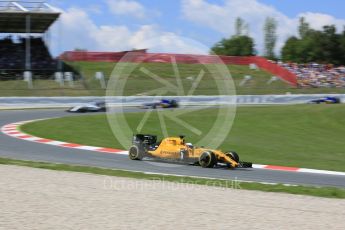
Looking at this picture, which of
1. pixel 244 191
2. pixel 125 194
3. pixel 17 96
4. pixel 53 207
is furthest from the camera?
pixel 17 96

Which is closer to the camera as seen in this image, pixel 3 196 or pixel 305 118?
pixel 3 196

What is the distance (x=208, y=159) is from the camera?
432 inches

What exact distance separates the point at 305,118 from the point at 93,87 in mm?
15879

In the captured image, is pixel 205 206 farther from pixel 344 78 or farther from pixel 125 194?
pixel 344 78

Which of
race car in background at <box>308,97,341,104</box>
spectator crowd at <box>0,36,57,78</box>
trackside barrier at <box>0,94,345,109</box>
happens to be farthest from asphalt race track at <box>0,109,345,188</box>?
race car in background at <box>308,97,341,104</box>

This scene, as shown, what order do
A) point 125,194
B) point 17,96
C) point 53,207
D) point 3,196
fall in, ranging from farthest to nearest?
point 17,96 → point 125,194 → point 3,196 → point 53,207

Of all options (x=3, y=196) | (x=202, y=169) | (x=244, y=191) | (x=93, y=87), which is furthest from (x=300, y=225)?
(x=93, y=87)

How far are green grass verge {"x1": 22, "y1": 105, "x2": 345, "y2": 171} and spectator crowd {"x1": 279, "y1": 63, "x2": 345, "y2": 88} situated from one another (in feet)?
53.7

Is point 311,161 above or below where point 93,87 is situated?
below

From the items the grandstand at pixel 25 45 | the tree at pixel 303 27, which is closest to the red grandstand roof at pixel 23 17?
the grandstand at pixel 25 45

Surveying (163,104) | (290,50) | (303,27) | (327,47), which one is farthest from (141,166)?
(303,27)

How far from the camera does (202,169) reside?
10.8 m

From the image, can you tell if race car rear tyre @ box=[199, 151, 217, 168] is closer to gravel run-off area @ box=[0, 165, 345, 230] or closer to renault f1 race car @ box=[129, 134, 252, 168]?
renault f1 race car @ box=[129, 134, 252, 168]

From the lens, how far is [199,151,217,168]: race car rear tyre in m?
10.9
